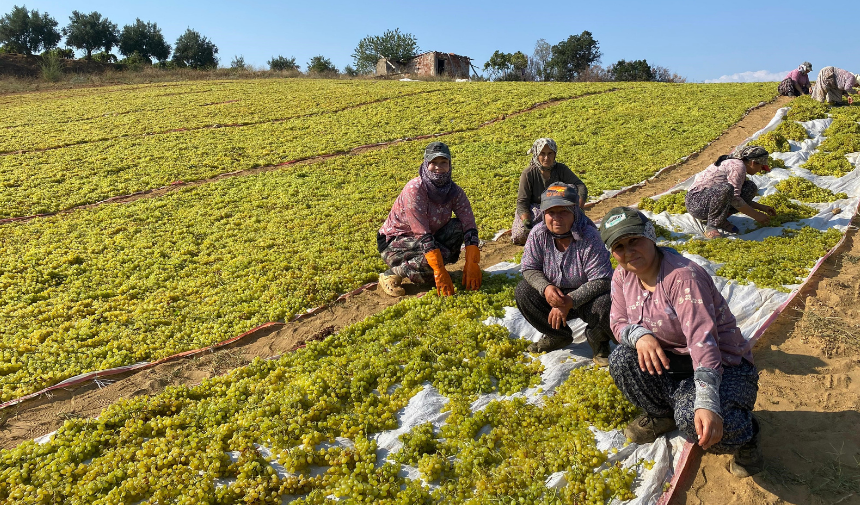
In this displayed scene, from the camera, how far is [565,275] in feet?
14.8

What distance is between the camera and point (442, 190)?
6188 millimetres

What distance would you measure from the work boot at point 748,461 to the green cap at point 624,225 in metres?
1.54

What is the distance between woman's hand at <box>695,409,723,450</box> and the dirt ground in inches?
29.1

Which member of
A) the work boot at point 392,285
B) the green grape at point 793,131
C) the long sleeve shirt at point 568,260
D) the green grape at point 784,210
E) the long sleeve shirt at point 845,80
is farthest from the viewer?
the long sleeve shirt at point 845,80

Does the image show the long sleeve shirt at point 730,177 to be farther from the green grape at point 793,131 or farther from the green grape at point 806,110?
the green grape at point 806,110

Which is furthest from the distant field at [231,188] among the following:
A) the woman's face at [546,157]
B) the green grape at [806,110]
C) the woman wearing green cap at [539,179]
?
the woman's face at [546,157]

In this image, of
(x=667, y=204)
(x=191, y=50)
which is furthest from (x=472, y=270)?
(x=191, y=50)

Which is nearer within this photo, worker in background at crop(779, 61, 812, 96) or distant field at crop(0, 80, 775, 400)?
distant field at crop(0, 80, 775, 400)

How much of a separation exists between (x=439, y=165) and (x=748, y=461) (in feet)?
13.6

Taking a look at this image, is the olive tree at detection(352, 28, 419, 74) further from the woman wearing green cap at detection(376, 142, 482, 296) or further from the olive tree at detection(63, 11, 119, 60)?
the woman wearing green cap at detection(376, 142, 482, 296)

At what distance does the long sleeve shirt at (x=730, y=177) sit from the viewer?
7070 mm

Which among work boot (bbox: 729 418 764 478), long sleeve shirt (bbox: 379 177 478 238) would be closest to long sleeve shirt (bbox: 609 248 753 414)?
work boot (bbox: 729 418 764 478)

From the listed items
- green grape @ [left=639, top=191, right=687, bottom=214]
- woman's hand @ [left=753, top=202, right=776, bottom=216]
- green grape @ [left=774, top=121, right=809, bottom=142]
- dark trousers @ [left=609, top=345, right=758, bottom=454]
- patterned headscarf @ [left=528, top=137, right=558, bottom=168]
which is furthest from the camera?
green grape @ [left=774, top=121, right=809, bottom=142]

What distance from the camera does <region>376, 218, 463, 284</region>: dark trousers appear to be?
6402mm
